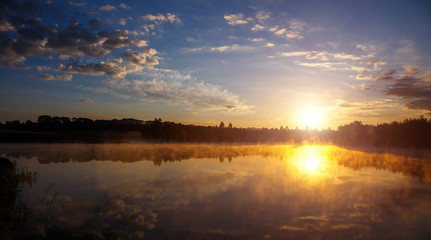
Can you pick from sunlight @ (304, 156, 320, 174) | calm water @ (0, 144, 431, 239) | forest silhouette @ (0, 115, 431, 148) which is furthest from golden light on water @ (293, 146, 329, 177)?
forest silhouette @ (0, 115, 431, 148)

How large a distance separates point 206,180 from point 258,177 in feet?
19.6

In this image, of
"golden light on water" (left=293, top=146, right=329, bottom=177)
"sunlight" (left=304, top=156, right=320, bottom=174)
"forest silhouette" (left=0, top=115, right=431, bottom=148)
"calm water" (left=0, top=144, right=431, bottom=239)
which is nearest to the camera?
"calm water" (left=0, top=144, right=431, bottom=239)

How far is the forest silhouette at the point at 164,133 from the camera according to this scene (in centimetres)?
8888

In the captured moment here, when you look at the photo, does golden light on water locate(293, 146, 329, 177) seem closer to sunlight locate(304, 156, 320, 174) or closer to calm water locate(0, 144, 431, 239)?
sunlight locate(304, 156, 320, 174)

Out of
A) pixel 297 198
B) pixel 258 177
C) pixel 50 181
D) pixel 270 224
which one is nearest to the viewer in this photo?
pixel 270 224

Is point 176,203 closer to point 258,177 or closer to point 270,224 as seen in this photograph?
point 270,224

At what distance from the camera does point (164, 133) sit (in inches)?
5477

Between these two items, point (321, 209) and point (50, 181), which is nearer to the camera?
point (321, 209)

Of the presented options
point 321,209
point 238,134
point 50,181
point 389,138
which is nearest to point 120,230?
point 321,209

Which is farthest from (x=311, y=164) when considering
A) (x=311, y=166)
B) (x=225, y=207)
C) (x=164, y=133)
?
Answer: (x=164, y=133)

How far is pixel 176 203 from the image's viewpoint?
17812 mm

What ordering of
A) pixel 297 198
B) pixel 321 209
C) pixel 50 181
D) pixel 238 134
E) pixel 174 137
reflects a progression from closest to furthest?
pixel 321 209
pixel 297 198
pixel 50 181
pixel 174 137
pixel 238 134

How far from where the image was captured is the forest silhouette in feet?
292

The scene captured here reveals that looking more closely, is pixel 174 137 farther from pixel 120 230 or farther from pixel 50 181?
pixel 120 230
